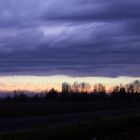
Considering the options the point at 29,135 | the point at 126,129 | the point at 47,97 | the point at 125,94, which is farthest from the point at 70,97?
the point at 29,135

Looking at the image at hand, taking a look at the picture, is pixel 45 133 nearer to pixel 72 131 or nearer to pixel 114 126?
pixel 72 131

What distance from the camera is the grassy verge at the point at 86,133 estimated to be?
112 feet

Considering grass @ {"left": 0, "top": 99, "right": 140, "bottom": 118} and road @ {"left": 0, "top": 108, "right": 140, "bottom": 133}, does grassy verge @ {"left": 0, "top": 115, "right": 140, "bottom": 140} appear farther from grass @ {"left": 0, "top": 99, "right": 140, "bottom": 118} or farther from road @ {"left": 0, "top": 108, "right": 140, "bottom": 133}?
grass @ {"left": 0, "top": 99, "right": 140, "bottom": 118}

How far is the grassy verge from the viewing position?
112 feet

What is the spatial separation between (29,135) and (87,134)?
20.9ft

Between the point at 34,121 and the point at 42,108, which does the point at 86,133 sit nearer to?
the point at 34,121

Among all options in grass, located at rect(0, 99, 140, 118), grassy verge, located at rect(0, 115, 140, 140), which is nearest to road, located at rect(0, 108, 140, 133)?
grassy verge, located at rect(0, 115, 140, 140)

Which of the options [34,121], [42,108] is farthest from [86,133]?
[42,108]

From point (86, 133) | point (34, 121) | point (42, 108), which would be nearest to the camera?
point (86, 133)

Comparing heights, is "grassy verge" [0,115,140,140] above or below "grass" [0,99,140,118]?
below

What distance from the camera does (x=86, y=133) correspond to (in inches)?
1550

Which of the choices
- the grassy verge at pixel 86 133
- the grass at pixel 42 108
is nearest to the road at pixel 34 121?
the grassy verge at pixel 86 133

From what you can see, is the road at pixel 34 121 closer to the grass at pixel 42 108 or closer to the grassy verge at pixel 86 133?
the grassy verge at pixel 86 133

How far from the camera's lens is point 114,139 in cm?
3672
